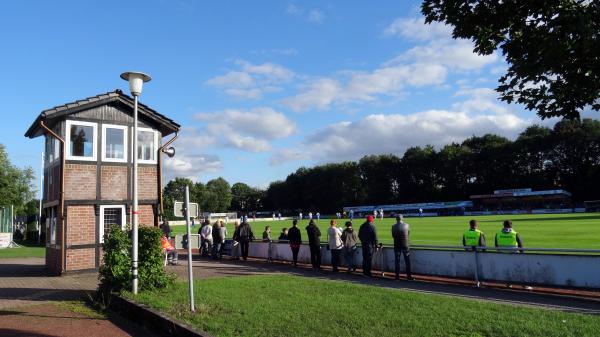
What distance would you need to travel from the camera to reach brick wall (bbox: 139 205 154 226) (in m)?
16.5

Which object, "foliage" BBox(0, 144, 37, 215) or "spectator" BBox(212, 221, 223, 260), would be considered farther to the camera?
"foliage" BBox(0, 144, 37, 215)

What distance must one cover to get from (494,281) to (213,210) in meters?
136

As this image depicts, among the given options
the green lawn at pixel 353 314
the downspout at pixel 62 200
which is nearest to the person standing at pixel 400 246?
the green lawn at pixel 353 314

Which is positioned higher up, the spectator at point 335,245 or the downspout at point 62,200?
the downspout at point 62,200

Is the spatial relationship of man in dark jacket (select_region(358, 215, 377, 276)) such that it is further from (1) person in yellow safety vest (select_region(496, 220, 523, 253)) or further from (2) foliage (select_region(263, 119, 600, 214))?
(2) foliage (select_region(263, 119, 600, 214))

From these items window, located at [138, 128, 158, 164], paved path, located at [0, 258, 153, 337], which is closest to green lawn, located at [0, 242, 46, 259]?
paved path, located at [0, 258, 153, 337]

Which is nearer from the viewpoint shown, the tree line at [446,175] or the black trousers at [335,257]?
the black trousers at [335,257]

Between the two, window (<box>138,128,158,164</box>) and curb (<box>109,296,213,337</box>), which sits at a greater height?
window (<box>138,128,158,164</box>)

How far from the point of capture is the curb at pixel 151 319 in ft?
23.7

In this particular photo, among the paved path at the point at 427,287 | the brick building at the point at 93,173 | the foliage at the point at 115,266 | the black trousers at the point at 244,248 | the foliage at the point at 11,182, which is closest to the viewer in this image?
the paved path at the point at 427,287

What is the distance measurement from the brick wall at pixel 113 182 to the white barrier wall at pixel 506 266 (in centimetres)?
793

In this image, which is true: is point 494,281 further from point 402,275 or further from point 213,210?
point 213,210

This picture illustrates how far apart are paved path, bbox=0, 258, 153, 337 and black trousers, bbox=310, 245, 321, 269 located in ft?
21.8

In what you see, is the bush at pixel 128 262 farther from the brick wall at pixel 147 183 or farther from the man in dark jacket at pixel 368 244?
the man in dark jacket at pixel 368 244
